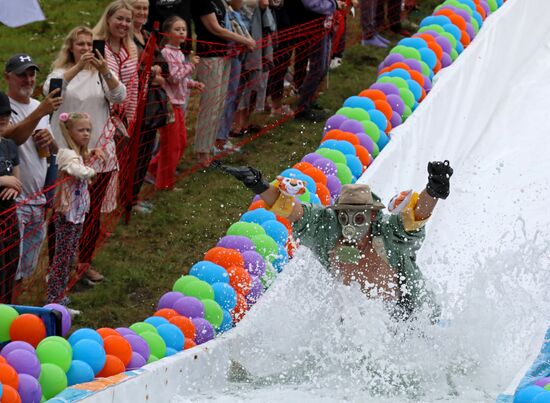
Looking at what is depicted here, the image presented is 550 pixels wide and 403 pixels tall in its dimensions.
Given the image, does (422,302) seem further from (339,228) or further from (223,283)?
(223,283)

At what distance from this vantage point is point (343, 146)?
29.8ft

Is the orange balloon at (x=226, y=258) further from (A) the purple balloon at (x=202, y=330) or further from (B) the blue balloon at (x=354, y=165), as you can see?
(B) the blue balloon at (x=354, y=165)

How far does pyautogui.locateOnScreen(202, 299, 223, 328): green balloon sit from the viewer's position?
691cm

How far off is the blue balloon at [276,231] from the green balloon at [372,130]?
1.82 m

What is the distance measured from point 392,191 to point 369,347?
9.13 feet

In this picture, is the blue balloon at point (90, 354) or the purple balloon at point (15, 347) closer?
the purple balloon at point (15, 347)

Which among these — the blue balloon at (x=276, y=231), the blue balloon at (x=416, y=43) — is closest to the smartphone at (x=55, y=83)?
the blue balloon at (x=276, y=231)

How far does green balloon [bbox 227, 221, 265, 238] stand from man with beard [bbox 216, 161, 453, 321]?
0.77 metres

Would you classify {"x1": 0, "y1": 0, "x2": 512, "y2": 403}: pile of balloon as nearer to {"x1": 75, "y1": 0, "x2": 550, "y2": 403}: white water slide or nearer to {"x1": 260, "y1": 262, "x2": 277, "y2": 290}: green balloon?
{"x1": 260, "y1": 262, "x2": 277, "y2": 290}: green balloon

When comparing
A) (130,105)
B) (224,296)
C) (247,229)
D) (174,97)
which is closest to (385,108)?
(174,97)

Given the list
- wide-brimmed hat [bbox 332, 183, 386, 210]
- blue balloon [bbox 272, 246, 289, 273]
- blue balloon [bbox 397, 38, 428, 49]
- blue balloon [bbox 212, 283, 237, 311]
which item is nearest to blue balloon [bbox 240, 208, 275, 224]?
blue balloon [bbox 272, 246, 289, 273]

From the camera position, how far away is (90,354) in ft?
19.6

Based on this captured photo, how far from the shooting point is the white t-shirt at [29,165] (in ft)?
25.0

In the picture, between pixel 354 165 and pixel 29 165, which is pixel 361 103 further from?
pixel 29 165
